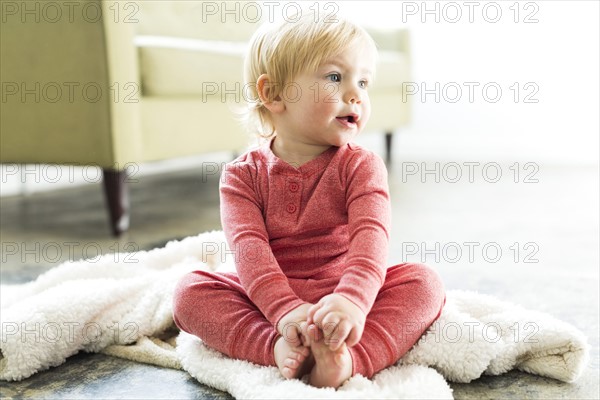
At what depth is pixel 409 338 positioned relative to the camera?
34.6 inches

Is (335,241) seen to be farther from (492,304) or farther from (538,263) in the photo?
(538,263)

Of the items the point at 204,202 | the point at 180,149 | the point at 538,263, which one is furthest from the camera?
the point at 204,202

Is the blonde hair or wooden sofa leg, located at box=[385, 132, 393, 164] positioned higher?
the blonde hair

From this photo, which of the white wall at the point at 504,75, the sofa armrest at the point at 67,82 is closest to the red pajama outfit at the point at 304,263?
the sofa armrest at the point at 67,82

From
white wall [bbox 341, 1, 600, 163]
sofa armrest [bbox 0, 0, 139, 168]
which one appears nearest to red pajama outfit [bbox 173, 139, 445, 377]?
sofa armrest [bbox 0, 0, 139, 168]

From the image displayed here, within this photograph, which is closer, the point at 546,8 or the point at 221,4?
the point at 221,4

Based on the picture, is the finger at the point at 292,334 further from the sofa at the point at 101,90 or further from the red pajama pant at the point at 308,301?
the sofa at the point at 101,90

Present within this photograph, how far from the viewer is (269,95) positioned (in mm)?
984

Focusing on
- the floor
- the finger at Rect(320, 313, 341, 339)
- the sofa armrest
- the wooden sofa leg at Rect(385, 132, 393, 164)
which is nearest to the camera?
the finger at Rect(320, 313, 341, 339)

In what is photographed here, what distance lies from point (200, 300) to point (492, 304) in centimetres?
41

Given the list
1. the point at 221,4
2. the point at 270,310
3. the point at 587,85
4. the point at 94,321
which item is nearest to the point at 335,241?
the point at 270,310

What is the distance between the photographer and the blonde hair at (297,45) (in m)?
0.92

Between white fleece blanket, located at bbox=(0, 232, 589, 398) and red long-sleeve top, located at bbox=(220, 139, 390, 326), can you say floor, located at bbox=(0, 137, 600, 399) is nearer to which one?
white fleece blanket, located at bbox=(0, 232, 589, 398)

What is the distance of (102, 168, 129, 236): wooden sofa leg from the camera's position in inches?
70.7
